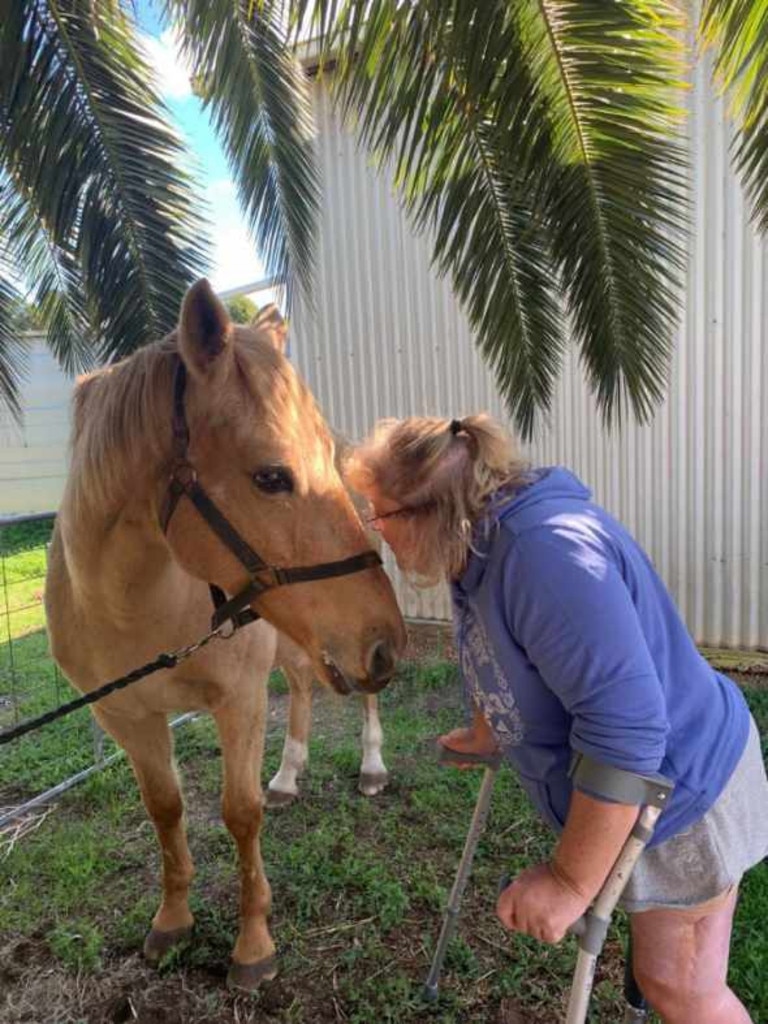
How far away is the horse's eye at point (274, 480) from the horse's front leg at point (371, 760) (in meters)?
2.36

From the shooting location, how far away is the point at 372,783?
3711 millimetres

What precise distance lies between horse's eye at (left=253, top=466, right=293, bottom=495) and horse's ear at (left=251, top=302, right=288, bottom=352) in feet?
1.24

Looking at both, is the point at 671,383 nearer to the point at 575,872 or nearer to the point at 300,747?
the point at 300,747

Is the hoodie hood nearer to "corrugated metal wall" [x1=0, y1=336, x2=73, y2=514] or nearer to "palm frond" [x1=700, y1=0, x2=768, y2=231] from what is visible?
"palm frond" [x1=700, y1=0, x2=768, y2=231]

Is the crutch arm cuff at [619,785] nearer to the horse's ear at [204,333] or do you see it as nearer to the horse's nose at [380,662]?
the horse's nose at [380,662]

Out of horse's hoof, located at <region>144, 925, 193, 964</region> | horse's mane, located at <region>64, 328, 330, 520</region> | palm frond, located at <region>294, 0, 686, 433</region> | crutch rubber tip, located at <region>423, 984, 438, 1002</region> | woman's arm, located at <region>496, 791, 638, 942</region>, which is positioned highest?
palm frond, located at <region>294, 0, 686, 433</region>

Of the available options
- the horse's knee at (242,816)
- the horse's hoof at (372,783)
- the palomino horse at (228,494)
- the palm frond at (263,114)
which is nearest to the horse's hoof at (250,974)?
the horse's knee at (242,816)

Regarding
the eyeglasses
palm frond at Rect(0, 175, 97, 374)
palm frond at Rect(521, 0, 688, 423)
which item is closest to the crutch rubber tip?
the eyeglasses

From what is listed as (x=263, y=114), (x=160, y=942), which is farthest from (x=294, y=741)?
(x=263, y=114)

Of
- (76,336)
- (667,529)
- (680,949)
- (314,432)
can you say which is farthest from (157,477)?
(667,529)

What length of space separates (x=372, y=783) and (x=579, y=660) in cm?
278

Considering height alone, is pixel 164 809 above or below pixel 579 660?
below

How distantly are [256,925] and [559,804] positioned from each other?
60.8 inches

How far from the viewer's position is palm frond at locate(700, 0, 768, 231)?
192cm
